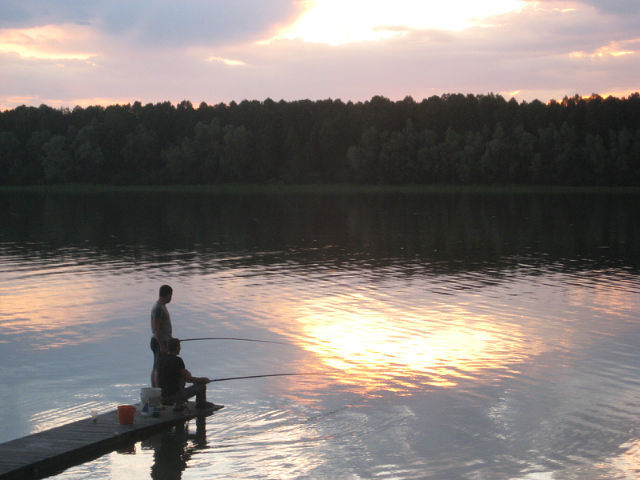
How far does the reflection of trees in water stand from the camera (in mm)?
37500

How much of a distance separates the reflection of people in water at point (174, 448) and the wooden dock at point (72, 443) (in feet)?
0.59

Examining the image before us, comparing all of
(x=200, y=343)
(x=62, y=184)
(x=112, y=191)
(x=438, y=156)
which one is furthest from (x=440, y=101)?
(x=200, y=343)

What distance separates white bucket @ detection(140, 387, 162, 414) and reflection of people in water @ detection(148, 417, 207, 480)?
19.6 inches

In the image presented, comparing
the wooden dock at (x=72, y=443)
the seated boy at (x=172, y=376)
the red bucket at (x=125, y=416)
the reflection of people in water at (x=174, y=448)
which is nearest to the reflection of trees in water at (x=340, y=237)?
the seated boy at (x=172, y=376)

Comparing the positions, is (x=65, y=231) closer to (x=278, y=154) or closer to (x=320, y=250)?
(x=320, y=250)

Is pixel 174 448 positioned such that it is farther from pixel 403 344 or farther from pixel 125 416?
pixel 403 344

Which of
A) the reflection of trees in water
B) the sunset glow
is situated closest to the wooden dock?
the sunset glow

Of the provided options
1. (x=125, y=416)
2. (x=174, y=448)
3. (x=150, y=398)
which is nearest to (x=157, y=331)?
(x=150, y=398)

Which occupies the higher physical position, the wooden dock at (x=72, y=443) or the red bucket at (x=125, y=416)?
the red bucket at (x=125, y=416)

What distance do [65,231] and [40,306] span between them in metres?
30.3

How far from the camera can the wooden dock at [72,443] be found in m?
10.6

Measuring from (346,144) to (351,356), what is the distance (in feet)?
454

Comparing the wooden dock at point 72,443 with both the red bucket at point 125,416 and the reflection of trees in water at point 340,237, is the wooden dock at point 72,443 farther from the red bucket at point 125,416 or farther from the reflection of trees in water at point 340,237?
the reflection of trees in water at point 340,237

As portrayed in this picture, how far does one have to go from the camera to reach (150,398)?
12672 mm
